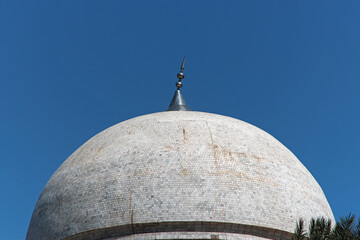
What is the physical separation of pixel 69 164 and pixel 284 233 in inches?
270

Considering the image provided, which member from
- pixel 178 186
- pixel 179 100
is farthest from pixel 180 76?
pixel 178 186

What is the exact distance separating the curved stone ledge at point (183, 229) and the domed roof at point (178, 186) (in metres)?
0.03

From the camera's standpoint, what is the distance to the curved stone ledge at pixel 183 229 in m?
15.3

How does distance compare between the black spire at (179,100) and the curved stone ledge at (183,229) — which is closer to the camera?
the curved stone ledge at (183,229)

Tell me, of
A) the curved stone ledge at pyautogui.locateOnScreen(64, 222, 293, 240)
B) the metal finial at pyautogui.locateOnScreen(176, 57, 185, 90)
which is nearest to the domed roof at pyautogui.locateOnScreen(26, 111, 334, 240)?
the curved stone ledge at pyautogui.locateOnScreen(64, 222, 293, 240)

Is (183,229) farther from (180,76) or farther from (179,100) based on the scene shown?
(180,76)

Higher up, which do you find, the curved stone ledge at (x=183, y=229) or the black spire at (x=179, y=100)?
the black spire at (x=179, y=100)

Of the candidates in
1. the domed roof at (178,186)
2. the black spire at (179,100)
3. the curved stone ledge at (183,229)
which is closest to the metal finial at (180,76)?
the black spire at (179,100)

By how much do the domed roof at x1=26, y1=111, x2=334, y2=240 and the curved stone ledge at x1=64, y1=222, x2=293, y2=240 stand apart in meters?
0.03

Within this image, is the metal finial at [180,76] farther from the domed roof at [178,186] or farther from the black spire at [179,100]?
the domed roof at [178,186]

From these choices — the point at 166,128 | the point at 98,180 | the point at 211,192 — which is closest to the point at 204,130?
the point at 166,128

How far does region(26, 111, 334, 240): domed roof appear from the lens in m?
15.5

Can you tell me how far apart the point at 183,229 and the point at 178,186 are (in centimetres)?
116

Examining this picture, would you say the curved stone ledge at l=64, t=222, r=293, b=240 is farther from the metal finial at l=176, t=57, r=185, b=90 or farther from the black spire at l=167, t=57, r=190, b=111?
the metal finial at l=176, t=57, r=185, b=90
